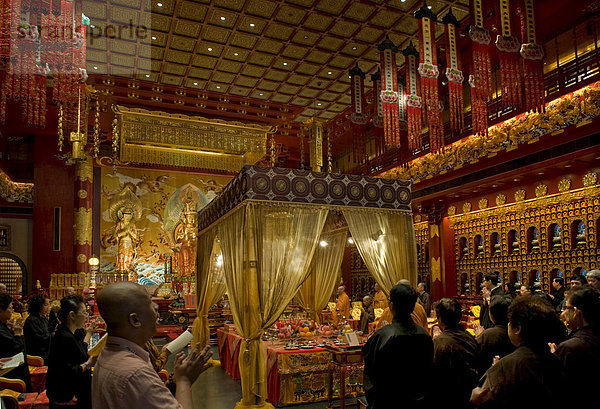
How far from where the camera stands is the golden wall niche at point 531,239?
8.41 m

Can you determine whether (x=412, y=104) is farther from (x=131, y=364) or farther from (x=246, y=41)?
(x=131, y=364)

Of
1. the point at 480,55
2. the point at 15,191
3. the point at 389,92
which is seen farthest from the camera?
the point at 15,191

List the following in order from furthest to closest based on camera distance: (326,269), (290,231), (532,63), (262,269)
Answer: (326,269)
(532,63)
(290,231)
(262,269)

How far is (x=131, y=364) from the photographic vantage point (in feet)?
4.84

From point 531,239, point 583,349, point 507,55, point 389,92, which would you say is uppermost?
point 389,92

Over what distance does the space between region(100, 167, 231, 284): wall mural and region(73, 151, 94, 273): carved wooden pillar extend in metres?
0.42

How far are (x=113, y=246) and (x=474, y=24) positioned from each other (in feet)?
38.2

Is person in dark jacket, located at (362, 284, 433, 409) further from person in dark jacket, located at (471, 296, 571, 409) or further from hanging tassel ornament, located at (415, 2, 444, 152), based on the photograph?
hanging tassel ornament, located at (415, 2, 444, 152)

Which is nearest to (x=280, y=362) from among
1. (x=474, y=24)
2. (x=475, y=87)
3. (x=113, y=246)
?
(x=475, y=87)

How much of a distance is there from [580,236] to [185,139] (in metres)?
8.78

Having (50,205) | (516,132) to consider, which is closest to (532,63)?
(516,132)

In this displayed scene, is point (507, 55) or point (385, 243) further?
point (507, 55)

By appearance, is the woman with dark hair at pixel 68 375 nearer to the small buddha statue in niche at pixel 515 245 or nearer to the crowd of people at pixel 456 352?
the crowd of people at pixel 456 352

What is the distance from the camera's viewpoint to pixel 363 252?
5.56m
